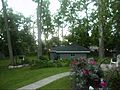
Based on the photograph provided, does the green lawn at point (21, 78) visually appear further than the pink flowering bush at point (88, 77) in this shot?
Yes

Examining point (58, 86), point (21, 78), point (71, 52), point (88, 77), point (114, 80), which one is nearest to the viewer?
point (114, 80)

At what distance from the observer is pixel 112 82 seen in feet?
36.6

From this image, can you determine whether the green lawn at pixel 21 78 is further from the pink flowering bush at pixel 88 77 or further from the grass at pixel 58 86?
the pink flowering bush at pixel 88 77

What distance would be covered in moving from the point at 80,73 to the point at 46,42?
68254 mm

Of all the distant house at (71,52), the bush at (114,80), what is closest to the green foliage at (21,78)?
the bush at (114,80)

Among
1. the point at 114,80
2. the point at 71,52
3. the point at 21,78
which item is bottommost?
the point at 21,78

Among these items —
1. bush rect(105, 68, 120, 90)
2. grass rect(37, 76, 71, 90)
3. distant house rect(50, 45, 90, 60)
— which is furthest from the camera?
distant house rect(50, 45, 90, 60)

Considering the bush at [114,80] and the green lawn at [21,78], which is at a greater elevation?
the bush at [114,80]

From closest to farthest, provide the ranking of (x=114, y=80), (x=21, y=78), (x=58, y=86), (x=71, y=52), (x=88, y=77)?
(x=114, y=80) → (x=88, y=77) → (x=58, y=86) → (x=21, y=78) → (x=71, y=52)

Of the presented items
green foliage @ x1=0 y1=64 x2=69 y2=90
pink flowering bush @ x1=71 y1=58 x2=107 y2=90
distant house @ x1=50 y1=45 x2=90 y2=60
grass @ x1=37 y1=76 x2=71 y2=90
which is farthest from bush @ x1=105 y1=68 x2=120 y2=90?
distant house @ x1=50 y1=45 x2=90 y2=60

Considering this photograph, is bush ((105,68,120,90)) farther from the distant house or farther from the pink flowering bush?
the distant house

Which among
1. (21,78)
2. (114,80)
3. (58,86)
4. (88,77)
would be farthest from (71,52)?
(114,80)

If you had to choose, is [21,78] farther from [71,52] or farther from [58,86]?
[71,52]

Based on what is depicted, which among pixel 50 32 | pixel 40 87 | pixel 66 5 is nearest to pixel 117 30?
pixel 66 5
